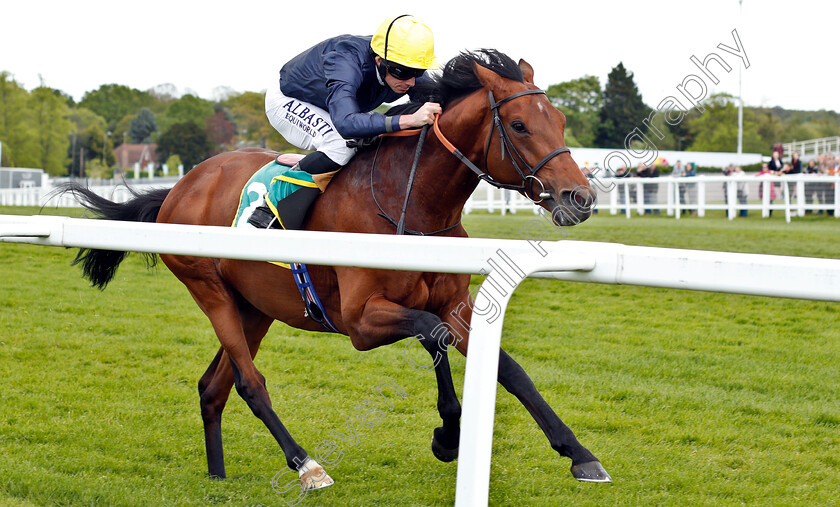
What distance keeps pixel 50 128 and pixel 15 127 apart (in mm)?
4791

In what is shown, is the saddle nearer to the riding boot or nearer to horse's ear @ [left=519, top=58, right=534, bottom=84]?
the riding boot

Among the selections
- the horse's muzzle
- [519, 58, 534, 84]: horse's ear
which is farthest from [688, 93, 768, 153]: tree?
the horse's muzzle

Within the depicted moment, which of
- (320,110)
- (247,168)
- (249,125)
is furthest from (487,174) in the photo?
(249,125)

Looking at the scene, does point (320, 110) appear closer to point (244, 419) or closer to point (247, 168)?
point (247, 168)

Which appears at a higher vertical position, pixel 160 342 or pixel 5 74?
pixel 5 74

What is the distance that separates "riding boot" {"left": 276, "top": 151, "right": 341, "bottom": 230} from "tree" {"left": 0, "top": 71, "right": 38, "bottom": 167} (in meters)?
70.0

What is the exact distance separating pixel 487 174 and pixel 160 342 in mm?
4109

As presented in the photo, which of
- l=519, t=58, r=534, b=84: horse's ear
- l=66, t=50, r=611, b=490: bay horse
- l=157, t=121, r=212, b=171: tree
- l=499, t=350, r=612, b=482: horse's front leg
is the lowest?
l=499, t=350, r=612, b=482: horse's front leg

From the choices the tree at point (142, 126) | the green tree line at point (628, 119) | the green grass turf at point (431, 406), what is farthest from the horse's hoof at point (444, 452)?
the tree at point (142, 126)

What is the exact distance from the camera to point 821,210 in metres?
16.8

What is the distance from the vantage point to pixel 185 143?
69.2 metres

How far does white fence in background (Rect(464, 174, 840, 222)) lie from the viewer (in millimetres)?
15516

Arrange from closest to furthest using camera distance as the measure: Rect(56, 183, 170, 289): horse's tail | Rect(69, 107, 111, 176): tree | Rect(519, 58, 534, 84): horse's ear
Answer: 1. Rect(519, 58, 534, 84): horse's ear
2. Rect(56, 183, 170, 289): horse's tail
3. Rect(69, 107, 111, 176): tree

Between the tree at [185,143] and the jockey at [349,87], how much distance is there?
66.2 meters
